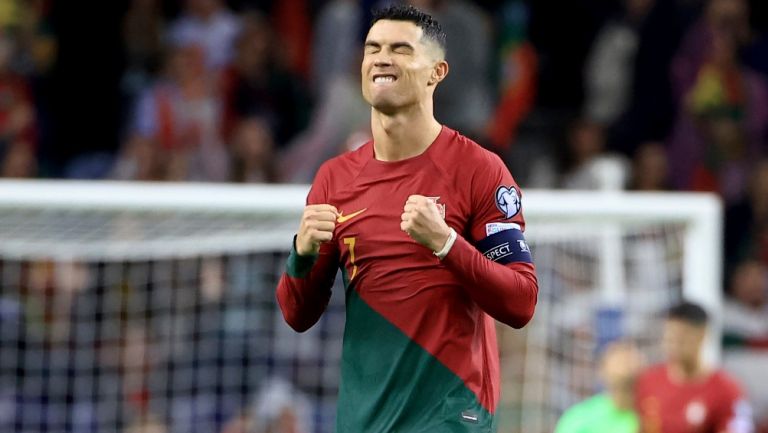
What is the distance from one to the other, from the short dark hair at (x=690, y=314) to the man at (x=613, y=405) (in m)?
0.43

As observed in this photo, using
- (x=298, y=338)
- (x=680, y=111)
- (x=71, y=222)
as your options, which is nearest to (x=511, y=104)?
(x=680, y=111)

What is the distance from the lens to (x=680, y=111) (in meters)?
11.8

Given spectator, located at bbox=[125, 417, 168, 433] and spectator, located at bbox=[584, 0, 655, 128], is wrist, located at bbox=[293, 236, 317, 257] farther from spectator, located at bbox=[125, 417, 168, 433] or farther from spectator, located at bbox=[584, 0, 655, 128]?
spectator, located at bbox=[584, 0, 655, 128]

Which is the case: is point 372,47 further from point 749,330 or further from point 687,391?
point 749,330

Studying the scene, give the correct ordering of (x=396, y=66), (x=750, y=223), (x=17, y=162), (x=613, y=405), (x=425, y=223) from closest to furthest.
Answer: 1. (x=425, y=223)
2. (x=396, y=66)
3. (x=613, y=405)
4. (x=17, y=162)
5. (x=750, y=223)

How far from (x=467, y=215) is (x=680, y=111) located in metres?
7.67

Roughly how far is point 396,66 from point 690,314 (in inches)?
145

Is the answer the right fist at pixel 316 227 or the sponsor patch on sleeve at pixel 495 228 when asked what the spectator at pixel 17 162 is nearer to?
the right fist at pixel 316 227

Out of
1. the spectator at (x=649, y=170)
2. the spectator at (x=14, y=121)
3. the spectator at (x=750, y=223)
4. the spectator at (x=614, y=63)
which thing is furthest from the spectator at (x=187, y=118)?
the spectator at (x=750, y=223)

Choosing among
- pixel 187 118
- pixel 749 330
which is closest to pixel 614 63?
pixel 749 330

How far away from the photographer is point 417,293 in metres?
4.42

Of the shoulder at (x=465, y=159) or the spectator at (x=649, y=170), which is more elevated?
the shoulder at (x=465, y=159)

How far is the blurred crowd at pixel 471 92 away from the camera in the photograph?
1129 cm

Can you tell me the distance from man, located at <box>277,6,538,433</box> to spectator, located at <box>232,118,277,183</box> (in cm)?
653
